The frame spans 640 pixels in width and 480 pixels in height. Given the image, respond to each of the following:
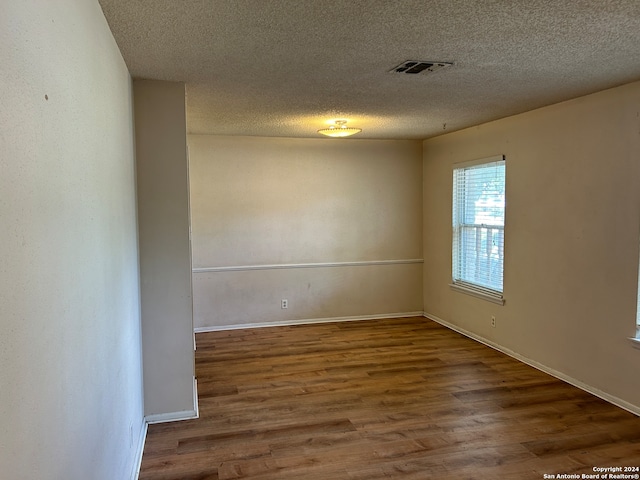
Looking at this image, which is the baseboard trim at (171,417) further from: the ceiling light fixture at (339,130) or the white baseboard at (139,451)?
the ceiling light fixture at (339,130)

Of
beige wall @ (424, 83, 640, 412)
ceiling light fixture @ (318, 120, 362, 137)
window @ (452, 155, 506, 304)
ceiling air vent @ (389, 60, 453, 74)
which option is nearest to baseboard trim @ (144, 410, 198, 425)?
ceiling air vent @ (389, 60, 453, 74)

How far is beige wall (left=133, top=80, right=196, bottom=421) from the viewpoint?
3203 mm

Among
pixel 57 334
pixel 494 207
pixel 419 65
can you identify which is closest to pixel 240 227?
pixel 494 207

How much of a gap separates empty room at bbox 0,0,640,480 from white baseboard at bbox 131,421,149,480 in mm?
32

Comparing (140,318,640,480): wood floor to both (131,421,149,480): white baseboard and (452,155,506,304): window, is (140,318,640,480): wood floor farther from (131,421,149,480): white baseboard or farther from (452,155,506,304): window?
(452,155,506,304): window

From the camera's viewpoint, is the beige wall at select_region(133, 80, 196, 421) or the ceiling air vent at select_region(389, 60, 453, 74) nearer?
the ceiling air vent at select_region(389, 60, 453, 74)

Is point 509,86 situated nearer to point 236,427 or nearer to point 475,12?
point 475,12

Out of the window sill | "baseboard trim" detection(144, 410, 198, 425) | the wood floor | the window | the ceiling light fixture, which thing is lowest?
the wood floor

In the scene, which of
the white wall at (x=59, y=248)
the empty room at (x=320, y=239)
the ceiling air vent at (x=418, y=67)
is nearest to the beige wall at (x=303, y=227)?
the empty room at (x=320, y=239)

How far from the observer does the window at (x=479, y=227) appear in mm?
4871

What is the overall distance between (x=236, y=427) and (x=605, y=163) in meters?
3.36

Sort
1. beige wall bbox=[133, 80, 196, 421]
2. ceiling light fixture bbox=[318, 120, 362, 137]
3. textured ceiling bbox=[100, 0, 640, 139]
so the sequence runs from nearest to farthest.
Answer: textured ceiling bbox=[100, 0, 640, 139], beige wall bbox=[133, 80, 196, 421], ceiling light fixture bbox=[318, 120, 362, 137]

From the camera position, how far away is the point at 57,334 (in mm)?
1246

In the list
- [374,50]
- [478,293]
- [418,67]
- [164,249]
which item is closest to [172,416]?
[164,249]
